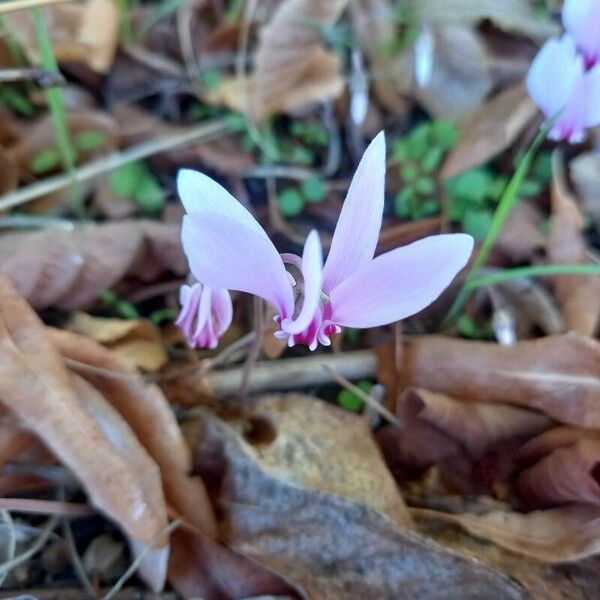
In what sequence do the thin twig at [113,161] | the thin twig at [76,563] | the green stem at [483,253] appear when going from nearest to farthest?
the thin twig at [76,563], the green stem at [483,253], the thin twig at [113,161]

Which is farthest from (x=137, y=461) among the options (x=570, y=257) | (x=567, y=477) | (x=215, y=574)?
(x=570, y=257)

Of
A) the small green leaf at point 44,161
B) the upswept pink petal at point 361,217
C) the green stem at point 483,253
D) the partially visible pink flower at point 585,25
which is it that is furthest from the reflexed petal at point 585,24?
the small green leaf at point 44,161

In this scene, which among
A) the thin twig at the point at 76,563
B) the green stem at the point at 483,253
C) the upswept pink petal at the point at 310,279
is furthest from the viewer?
the green stem at the point at 483,253

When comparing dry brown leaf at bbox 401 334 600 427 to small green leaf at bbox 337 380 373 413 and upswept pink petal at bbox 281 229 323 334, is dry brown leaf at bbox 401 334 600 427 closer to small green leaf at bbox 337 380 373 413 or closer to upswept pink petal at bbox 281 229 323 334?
small green leaf at bbox 337 380 373 413

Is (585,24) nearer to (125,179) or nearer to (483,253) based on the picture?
(483,253)

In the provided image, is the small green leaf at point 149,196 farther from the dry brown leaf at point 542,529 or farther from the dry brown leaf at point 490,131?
the dry brown leaf at point 542,529

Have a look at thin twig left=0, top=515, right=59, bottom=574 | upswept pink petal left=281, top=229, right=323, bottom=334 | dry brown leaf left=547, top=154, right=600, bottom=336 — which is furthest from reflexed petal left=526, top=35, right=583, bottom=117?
thin twig left=0, top=515, right=59, bottom=574
